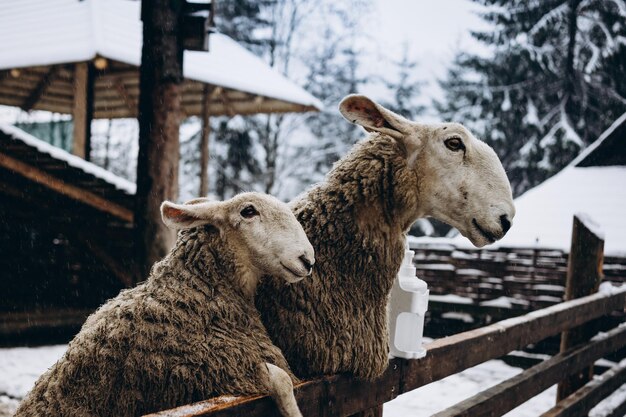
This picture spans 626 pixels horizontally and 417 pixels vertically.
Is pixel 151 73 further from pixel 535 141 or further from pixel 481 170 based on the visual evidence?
pixel 535 141

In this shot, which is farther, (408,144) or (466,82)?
(466,82)

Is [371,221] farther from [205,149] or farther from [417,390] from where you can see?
[205,149]

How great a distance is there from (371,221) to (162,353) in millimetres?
777

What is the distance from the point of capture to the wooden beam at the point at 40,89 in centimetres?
973

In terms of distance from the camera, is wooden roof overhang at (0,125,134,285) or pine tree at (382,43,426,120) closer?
wooden roof overhang at (0,125,134,285)

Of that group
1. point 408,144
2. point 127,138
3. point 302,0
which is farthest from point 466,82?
point 408,144

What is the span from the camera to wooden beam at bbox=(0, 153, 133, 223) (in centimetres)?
570

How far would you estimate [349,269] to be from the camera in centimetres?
176

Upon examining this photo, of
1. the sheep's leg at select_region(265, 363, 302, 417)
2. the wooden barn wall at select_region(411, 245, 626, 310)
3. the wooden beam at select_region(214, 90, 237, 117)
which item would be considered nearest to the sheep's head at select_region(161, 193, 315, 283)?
the sheep's leg at select_region(265, 363, 302, 417)

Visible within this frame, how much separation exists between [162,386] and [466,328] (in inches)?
310

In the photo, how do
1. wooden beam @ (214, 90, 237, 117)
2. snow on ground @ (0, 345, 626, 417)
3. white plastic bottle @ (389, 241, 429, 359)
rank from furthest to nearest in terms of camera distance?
1. wooden beam @ (214, 90, 237, 117)
2. snow on ground @ (0, 345, 626, 417)
3. white plastic bottle @ (389, 241, 429, 359)

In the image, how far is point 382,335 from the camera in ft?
5.72

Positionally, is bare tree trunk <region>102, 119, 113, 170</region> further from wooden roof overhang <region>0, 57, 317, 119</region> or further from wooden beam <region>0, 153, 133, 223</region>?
wooden beam <region>0, 153, 133, 223</region>

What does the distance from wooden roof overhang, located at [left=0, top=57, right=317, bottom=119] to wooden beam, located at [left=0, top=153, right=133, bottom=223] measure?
3573 mm
